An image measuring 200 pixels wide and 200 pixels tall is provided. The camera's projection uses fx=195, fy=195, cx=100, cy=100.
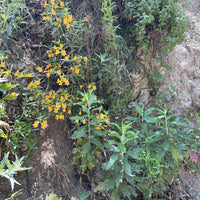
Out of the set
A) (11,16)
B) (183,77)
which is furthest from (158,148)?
(11,16)

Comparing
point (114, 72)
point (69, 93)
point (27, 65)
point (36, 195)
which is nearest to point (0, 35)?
point (27, 65)

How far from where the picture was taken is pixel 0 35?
2043 millimetres

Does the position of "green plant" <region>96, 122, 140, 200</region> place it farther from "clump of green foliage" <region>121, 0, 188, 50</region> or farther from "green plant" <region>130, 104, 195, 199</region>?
"clump of green foliage" <region>121, 0, 188, 50</region>

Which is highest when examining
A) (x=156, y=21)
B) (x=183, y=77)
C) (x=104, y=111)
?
(x=156, y=21)

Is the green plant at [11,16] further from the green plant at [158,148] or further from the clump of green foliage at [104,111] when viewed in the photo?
the green plant at [158,148]

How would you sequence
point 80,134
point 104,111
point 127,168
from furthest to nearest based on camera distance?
1. point 104,111
2. point 80,134
3. point 127,168

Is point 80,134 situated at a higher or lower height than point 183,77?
higher

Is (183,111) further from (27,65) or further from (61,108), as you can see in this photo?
(27,65)

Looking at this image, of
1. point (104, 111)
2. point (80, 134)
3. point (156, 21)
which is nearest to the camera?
point (80, 134)

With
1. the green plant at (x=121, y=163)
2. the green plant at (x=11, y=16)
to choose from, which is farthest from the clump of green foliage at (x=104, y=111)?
the green plant at (x=11, y=16)

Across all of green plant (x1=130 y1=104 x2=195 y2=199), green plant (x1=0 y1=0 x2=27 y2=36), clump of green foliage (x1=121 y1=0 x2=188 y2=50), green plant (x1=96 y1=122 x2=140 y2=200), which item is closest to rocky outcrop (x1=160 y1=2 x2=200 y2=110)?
clump of green foliage (x1=121 y1=0 x2=188 y2=50)

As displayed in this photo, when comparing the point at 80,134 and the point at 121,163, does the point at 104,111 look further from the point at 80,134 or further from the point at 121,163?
the point at 121,163

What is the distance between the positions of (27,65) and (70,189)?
1297 millimetres

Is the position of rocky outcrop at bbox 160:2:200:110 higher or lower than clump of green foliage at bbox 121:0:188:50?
lower
